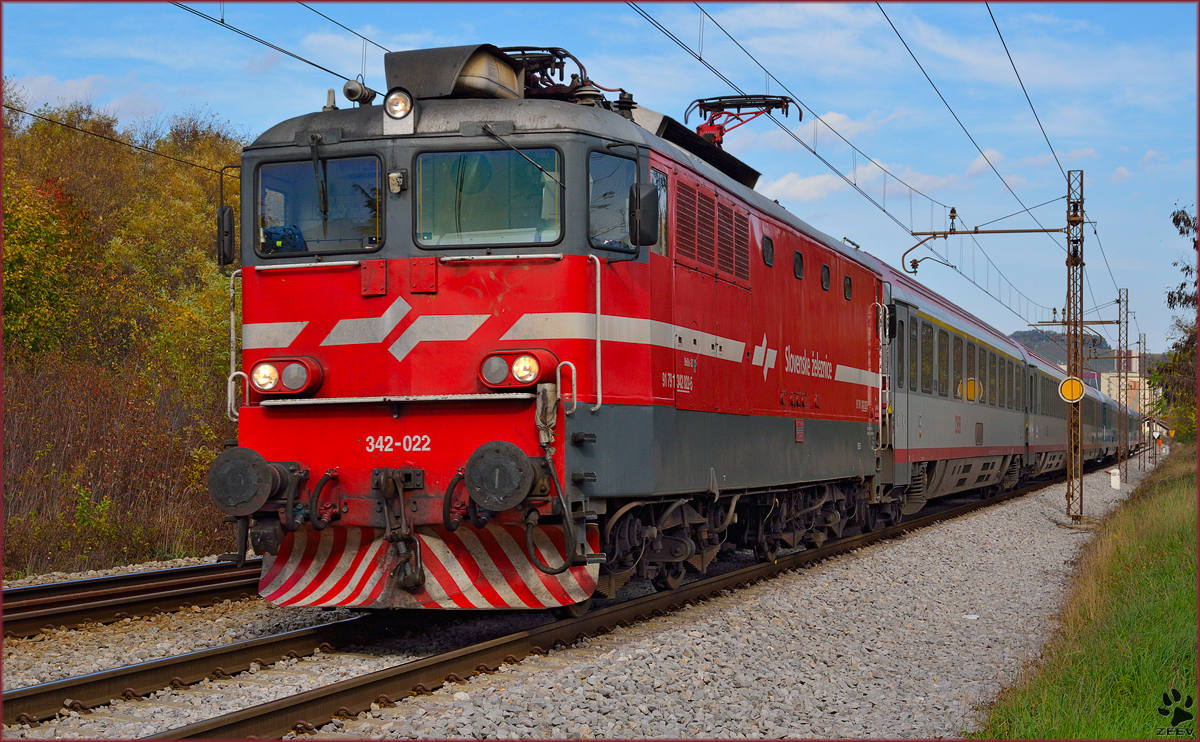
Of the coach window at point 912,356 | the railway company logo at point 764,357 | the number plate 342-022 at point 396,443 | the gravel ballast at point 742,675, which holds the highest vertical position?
the coach window at point 912,356

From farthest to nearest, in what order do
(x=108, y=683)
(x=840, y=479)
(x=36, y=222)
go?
(x=36, y=222) < (x=840, y=479) < (x=108, y=683)

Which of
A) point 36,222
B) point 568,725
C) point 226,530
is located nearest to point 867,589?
point 568,725

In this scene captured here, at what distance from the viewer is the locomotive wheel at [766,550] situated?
11.6 metres

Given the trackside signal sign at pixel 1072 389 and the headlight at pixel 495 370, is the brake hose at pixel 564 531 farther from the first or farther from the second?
the trackside signal sign at pixel 1072 389

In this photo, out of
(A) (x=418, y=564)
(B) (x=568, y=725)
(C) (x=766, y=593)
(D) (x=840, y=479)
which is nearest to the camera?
(B) (x=568, y=725)

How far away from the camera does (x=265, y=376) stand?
7.70 metres

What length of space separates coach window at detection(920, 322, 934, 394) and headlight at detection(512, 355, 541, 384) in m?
11.3

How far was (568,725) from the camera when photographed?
224 inches

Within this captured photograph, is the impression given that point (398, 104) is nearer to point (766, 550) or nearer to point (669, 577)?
point (669, 577)

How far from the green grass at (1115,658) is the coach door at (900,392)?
3444 millimetres

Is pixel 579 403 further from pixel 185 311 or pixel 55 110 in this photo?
pixel 55 110

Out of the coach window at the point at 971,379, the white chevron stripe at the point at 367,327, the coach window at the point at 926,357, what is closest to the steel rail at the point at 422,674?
the white chevron stripe at the point at 367,327

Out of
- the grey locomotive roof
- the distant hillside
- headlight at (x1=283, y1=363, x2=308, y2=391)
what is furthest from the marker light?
the distant hillside

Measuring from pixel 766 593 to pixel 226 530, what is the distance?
7894 millimetres
